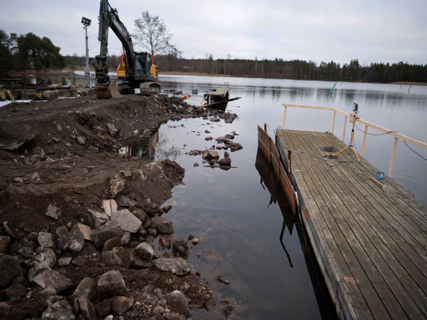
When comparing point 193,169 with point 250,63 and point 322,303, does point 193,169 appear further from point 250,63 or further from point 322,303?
point 250,63

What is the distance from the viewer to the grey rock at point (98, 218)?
4907 millimetres

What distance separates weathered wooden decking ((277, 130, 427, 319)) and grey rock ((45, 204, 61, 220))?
4.31 m

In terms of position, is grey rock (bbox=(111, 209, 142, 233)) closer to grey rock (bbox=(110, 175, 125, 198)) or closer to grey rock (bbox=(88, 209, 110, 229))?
grey rock (bbox=(88, 209, 110, 229))

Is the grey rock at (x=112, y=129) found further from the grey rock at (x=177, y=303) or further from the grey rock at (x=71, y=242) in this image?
the grey rock at (x=177, y=303)

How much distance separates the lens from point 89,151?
9.44m

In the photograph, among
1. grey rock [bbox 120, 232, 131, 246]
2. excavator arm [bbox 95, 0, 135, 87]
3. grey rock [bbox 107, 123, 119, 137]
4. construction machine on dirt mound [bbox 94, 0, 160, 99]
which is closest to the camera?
grey rock [bbox 120, 232, 131, 246]

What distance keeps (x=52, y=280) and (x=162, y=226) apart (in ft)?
7.40

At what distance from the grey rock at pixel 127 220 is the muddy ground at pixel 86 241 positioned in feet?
0.06

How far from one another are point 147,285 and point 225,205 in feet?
11.2

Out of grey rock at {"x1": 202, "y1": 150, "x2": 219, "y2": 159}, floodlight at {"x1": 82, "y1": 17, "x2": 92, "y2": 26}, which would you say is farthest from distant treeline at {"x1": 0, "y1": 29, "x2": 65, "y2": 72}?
grey rock at {"x1": 202, "y1": 150, "x2": 219, "y2": 159}

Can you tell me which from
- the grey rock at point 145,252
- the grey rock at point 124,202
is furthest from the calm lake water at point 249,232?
the grey rock at point 124,202

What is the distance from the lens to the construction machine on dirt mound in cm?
1390

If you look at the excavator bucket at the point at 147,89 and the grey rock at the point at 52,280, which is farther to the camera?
the excavator bucket at the point at 147,89

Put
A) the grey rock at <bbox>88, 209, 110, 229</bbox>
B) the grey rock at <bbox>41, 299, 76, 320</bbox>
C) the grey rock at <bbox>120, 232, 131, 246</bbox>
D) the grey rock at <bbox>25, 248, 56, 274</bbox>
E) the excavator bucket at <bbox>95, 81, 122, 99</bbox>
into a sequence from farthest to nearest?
the excavator bucket at <bbox>95, 81, 122, 99</bbox> → the grey rock at <bbox>88, 209, 110, 229</bbox> → the grey rock at <bbox>120, 232, 131, 246</bbox> → the grey rock at <bbox>25, 248, 56, 274</bbox> → the grey rock at <bbox>41, 299, 76, 320</bbox>
